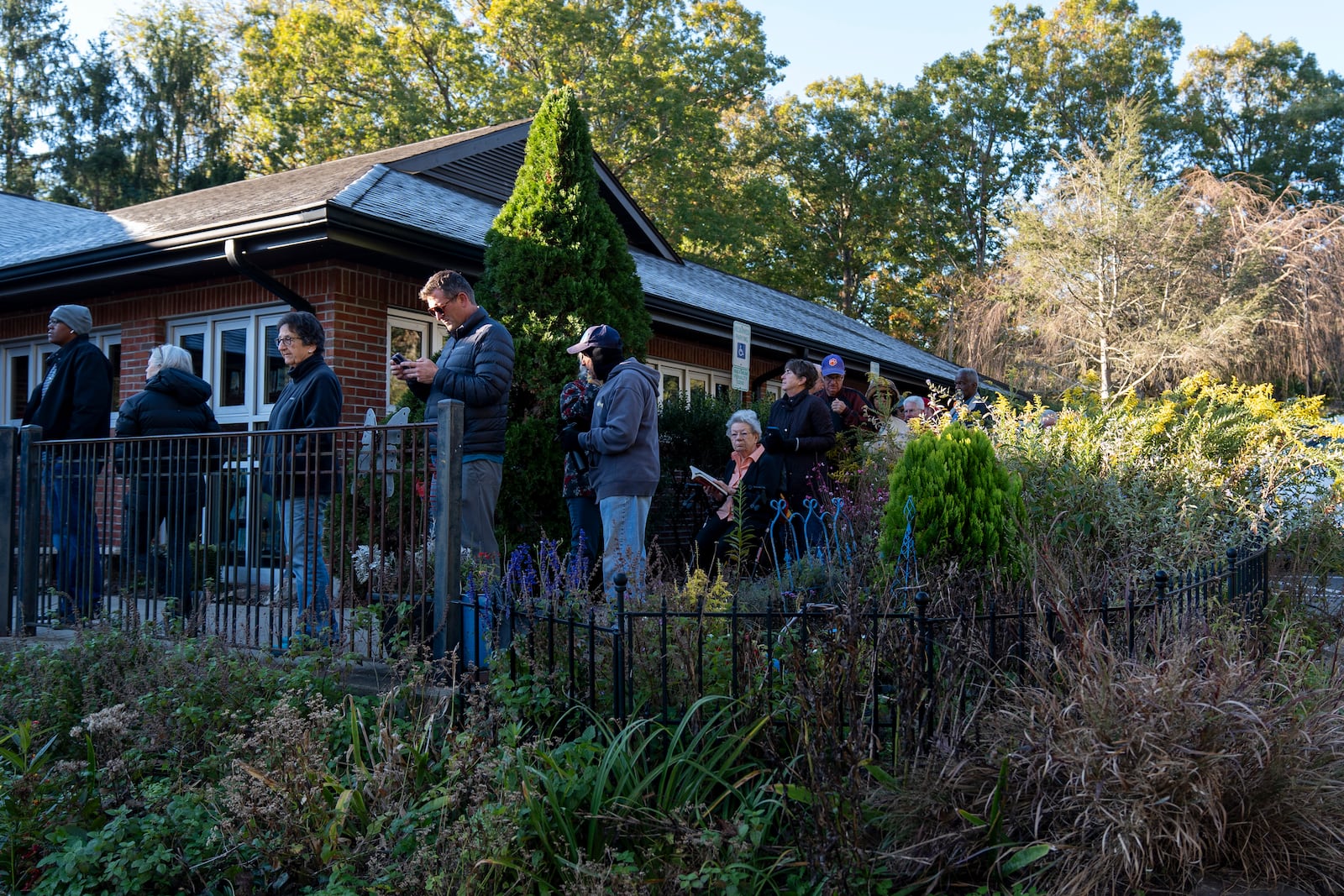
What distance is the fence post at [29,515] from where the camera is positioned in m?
6.20

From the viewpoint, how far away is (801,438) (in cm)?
714

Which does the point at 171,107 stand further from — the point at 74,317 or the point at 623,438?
the point at 623,438

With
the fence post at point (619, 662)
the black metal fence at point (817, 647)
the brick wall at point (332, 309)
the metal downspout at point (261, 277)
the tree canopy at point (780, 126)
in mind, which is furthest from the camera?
the tree canopy at point (780, 126)

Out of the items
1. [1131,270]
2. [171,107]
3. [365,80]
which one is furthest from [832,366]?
[171,107]

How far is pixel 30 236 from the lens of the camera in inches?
510

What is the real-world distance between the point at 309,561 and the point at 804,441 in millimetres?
3517

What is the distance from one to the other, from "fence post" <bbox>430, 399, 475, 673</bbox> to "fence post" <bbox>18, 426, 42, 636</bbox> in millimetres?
3279

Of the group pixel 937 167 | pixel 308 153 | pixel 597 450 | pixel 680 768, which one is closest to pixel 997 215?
pixel 937 167

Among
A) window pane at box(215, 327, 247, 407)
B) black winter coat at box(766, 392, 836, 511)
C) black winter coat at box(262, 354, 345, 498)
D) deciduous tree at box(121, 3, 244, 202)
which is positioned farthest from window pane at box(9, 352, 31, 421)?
deciduous tree at box(121, 3, 244, 202)

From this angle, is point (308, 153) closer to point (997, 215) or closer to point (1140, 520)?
point (997, 215)

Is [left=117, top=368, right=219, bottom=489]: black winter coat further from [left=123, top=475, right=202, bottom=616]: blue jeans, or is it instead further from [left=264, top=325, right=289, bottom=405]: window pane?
[left=264, top=325, right=289, bottom=405]: window pane

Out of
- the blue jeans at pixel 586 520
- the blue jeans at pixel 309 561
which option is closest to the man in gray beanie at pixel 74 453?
the blue jeans at pixel 309 561

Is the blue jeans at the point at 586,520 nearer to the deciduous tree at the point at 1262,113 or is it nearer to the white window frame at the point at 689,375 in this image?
the white window frame at the point at 689,375

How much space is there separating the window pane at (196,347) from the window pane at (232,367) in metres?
0.27
